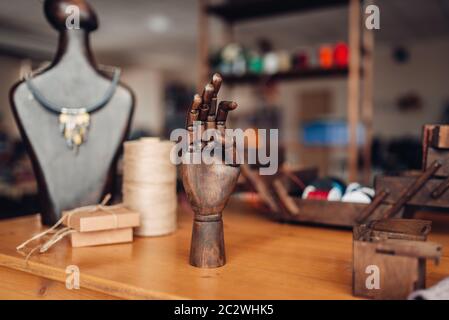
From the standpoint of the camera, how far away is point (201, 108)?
88 cm

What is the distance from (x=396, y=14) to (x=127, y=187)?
6463mm

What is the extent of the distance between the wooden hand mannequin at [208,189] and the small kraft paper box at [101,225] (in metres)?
0.25

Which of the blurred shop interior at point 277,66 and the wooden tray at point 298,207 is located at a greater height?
the blurred shop interior at point 277,66

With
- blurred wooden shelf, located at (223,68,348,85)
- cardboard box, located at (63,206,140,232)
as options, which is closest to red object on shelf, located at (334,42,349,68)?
blurred wooden shelf, located at (223,68,348,85)

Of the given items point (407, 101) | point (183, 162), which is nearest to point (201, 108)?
point (183, 162)

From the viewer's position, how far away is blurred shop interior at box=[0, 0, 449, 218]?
3623 millimetres

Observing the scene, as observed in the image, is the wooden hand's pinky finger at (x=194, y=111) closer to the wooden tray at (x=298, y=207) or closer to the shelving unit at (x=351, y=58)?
the wooden tray at (x=298, y=207)

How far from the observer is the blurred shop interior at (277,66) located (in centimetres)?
362

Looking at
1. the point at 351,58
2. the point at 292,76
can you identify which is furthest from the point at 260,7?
the point at 351,58

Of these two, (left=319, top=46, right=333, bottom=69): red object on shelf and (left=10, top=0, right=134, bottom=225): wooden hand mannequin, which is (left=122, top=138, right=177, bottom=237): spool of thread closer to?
(left=10, top=0, right=134, bottom=225): wooden hand mannequin

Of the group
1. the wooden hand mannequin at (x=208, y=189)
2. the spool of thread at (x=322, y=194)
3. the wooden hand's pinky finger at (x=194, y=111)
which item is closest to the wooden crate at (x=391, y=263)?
the wooden hand mannequin at (x=208, y=189)

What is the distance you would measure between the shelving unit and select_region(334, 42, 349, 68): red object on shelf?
0.12m

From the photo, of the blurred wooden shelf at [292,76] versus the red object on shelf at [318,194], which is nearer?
the red object on shelf at [318,194]

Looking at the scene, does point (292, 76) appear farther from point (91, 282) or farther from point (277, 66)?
point (91, 282)
